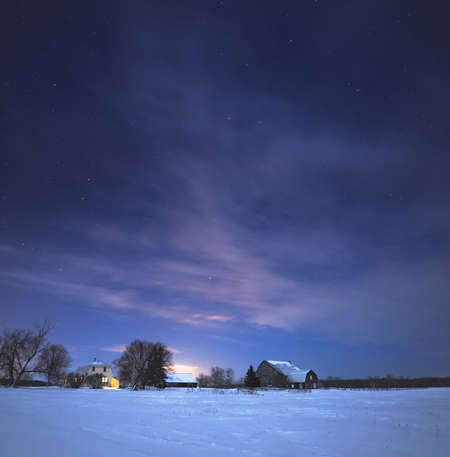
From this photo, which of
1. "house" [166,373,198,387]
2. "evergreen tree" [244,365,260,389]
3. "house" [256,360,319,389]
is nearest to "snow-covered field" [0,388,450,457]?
"evergreen tree" [244,365,260,389]

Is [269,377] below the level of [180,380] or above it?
above

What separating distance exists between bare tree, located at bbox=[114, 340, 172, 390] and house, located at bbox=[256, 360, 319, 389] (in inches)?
1107

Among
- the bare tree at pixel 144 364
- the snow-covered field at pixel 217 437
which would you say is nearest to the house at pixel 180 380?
the bare tree at pixel 144 364

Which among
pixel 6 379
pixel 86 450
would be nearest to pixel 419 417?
pixel 86 450

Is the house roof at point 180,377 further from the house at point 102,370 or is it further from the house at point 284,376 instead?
the house at point 102,370

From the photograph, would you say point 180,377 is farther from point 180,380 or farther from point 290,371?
point 290,371

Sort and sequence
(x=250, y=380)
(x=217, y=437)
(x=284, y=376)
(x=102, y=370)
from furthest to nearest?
(x=102, y=370) → (x=284, y=376) → (x=250, y=380) → (x=217, y=437)

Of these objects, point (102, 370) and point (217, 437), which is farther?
point (102, 370)

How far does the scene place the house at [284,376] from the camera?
3438 inches

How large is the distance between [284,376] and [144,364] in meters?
35.9

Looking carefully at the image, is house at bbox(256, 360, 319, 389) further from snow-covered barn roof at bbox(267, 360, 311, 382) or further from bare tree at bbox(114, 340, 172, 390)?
bare tree at bbox(114, 340, 172, 390)

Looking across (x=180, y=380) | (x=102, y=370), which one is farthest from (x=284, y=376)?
(x=102, y=370)

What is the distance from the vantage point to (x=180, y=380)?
340 feet

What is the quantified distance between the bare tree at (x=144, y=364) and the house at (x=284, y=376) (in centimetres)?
2812
